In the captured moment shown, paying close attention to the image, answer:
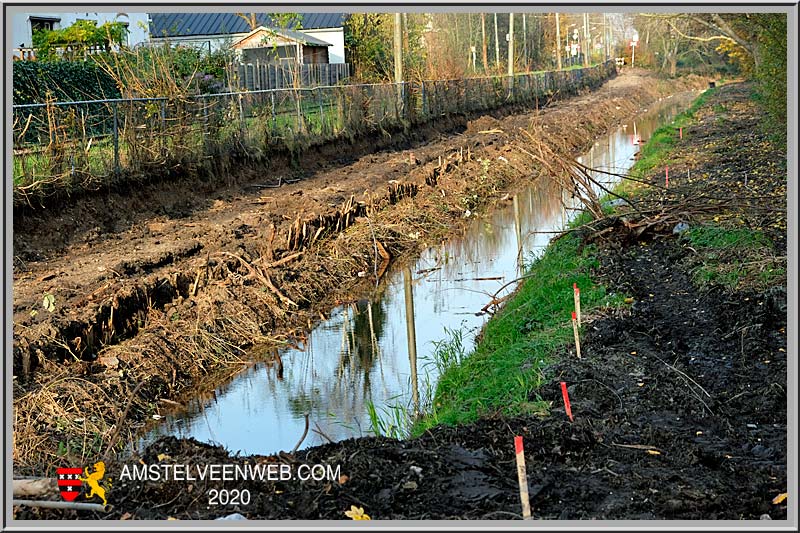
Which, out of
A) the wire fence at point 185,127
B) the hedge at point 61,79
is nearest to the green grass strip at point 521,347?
the wire fence at point 185,127

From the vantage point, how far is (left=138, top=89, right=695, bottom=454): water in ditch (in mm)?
8281

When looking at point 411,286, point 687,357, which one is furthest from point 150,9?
point 411,286

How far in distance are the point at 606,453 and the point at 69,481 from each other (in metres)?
3.16

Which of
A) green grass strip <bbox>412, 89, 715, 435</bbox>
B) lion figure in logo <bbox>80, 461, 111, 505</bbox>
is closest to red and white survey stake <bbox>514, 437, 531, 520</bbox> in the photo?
lion figure in logo <bbox>80, 461, 111, 505</bbox>

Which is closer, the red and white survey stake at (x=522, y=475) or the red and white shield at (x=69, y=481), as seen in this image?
the red and white survey stake at (x=522, y=475)

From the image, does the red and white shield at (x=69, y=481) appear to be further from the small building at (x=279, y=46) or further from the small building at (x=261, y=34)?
the small building at (x=279, y=46)

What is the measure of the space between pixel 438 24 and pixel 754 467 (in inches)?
1353

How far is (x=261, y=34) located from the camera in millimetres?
34219

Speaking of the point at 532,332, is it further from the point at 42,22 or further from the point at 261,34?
the point at 261,34

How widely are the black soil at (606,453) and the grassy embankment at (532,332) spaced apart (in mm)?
333

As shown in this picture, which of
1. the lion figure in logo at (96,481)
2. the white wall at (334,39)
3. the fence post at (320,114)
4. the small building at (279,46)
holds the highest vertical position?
the white wall at (334,39)

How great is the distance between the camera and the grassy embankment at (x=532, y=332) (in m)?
7.52

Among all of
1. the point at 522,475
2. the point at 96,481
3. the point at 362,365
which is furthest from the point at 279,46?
the point at 522,475

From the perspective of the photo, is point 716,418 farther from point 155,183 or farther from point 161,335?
point 155,183
